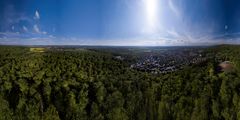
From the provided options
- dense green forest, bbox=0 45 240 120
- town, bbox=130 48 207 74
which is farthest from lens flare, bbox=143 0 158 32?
dense green forest, bbox=0 45 240 120

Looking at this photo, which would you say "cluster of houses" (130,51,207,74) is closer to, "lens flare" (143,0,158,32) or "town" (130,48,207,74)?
"town" (130,48,207,74)

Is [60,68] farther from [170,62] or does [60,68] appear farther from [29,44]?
[170,62]

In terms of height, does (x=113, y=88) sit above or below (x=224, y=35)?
below

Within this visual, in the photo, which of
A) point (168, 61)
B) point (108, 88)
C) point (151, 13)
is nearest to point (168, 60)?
point (168, 61)

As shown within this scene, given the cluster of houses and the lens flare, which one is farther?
the cluster of houses

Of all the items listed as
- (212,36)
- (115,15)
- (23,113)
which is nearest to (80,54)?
(115,15)

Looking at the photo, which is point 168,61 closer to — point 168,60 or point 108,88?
point 168,60

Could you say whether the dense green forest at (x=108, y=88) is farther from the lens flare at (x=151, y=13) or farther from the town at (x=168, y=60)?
the lens flare at (x=151, y=13)

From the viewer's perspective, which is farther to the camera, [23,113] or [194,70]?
[23,113]
